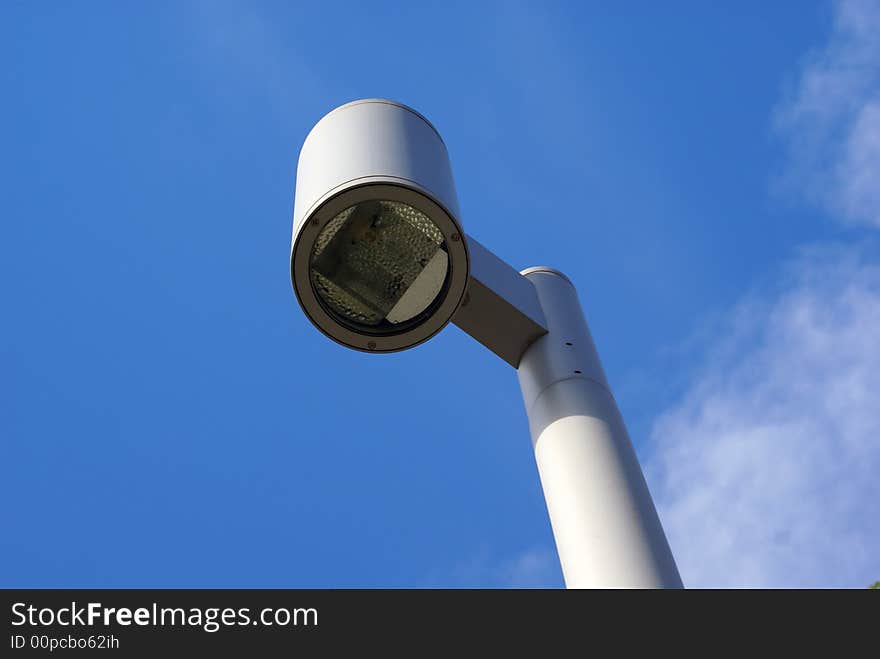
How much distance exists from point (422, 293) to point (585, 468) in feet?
2.28

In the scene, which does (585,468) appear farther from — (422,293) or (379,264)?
(379,264)

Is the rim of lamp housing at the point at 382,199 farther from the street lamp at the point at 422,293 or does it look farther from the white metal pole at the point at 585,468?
the white metal pole at the point at 585,468

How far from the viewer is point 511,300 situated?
10.1 ft

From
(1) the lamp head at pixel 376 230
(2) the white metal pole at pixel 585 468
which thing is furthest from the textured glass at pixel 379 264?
(2) the white metal pole at pixel 585 468

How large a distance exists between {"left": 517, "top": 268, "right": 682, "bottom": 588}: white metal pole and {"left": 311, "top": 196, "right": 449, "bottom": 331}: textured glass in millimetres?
543

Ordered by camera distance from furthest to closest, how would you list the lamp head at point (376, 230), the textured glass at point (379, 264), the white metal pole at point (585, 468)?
the textured glass at point (379, 264) → the lamp head at point (376, 230) → the white metal pole at point (585, 468)

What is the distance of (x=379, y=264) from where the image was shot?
104 inches

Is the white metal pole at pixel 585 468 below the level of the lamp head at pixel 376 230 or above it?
below

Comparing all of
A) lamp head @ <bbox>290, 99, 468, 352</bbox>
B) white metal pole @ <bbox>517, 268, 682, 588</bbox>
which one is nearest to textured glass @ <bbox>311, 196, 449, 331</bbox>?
lamp head @ <bbox>290, 99, 468, 352</bbox>

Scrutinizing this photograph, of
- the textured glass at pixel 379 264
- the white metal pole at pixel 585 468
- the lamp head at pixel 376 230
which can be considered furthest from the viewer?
the textured glass at pixel 379 264

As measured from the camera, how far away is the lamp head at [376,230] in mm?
2430

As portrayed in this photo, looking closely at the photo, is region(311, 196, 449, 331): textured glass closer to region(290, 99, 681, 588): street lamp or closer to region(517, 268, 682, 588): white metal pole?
region(290, 99, 681, 588): street lamp
